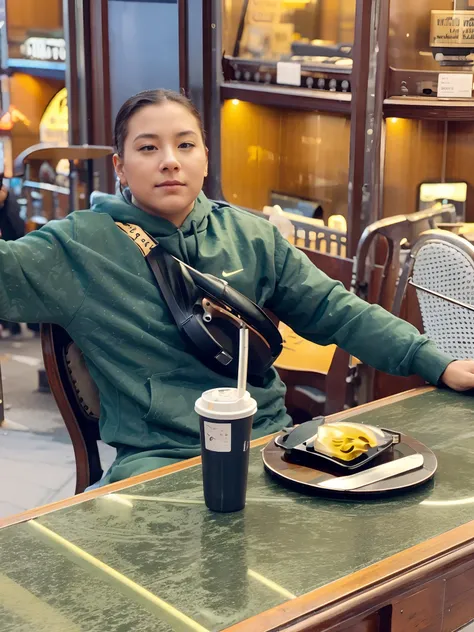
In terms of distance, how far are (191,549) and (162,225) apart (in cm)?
82

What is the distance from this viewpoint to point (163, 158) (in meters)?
A: 1.82

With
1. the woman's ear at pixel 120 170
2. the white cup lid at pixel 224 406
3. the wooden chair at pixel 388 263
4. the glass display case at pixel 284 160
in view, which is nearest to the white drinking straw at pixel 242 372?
the white cup lid at pixel 224 406

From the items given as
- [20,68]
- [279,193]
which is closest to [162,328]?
[279,193]

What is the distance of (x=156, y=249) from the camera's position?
182 centimetres

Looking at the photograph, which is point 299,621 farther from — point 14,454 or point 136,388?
point 14,454

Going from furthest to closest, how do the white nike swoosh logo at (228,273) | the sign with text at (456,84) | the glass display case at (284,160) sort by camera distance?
the glass display case at (284,160) → the sign with text at (456,84) → the white nike swoosh logo at (228,273)

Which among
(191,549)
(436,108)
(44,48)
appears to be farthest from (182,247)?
(44,48)

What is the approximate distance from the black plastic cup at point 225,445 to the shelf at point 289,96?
2029 mm

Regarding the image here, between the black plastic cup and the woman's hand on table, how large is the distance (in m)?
0.62

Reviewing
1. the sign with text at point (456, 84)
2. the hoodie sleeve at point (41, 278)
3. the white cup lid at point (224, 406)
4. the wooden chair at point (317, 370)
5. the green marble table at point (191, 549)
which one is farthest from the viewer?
the wooden chair at point (317, 370)

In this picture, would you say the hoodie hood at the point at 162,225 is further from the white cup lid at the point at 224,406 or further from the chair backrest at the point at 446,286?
the white cup lid at the point at 224,406

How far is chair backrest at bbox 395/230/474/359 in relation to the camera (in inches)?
76.4

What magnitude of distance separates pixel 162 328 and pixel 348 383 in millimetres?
1334

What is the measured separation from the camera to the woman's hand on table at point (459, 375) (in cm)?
175
